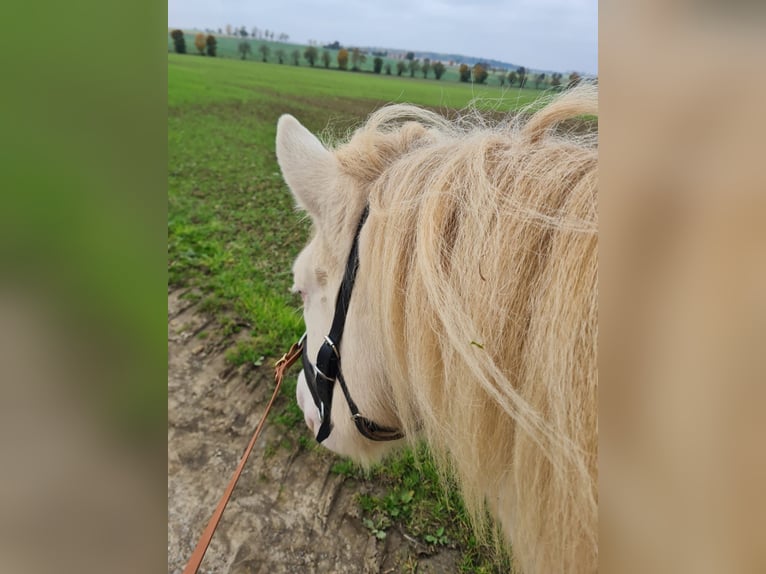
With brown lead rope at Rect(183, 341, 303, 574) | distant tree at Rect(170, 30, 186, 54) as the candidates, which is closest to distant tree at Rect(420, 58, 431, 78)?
brown lead rope at Rect(183, 341, 303, 574)

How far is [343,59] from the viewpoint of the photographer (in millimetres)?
1700

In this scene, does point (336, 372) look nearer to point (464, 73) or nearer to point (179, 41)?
point (464, 73)

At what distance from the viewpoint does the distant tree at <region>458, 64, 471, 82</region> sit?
855 millimetres

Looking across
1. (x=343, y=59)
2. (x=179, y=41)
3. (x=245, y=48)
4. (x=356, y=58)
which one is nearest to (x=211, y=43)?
(x=179, y=41)

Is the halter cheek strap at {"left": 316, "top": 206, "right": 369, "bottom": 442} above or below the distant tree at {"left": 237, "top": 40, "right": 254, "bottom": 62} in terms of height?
below

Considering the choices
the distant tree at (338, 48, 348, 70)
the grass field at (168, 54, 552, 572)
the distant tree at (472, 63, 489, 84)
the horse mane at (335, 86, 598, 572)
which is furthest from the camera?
the distant tree at (338, 48, 348, 70)

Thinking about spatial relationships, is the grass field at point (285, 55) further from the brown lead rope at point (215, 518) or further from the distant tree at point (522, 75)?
the brown lead rope at point (215, 518)

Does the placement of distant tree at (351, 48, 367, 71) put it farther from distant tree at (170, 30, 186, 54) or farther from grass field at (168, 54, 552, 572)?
distant tree at (170, 30, 186, 54)

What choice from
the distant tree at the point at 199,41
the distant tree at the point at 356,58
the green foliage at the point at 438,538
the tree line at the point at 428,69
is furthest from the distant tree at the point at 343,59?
the distant tree at the point at 199,41

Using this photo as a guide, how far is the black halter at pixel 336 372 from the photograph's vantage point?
0.86 meters

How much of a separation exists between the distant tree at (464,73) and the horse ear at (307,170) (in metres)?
0.31

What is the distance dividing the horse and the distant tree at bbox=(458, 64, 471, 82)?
0.25 ft
